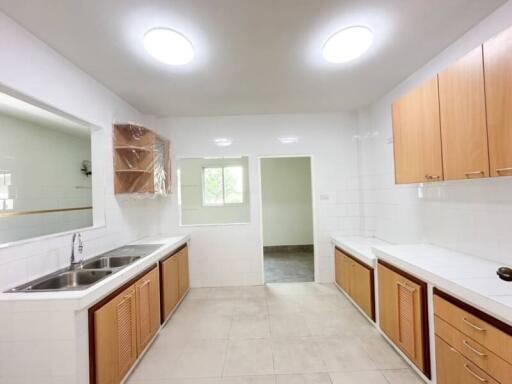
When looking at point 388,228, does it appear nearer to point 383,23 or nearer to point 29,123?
point 383,23

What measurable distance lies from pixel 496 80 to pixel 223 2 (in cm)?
166

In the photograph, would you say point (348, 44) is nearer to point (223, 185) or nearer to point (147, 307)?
point (147, 307)

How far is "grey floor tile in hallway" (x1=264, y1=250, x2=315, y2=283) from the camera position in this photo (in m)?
4.23

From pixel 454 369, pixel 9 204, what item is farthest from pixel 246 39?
pixel 9 204

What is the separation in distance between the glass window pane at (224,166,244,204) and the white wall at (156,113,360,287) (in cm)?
65

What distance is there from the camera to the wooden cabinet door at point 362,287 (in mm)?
2621

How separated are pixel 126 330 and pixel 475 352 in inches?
86.4

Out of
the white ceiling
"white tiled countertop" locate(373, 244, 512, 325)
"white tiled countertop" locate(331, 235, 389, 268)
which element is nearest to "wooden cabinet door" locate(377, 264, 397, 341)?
"white tiled countertop" locate(373, 244, 512, 325)

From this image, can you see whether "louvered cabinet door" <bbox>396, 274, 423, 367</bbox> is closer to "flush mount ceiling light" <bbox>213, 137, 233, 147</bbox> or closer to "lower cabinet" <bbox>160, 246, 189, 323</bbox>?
"lower cabinet" <bbox>160, 246, 189, 323</bbox>

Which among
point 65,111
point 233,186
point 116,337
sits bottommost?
point 116,337

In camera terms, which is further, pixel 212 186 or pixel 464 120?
pixel 212 186

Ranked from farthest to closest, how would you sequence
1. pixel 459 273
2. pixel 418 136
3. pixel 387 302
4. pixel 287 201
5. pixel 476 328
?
pixel 287 201 → pixel 387 302 → pixel 418 136 → pixel 459 273 → pixel 476 328

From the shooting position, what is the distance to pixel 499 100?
4.64 ft

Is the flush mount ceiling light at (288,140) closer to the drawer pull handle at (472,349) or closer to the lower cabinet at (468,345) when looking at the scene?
the lower cabinet at (468,345)
